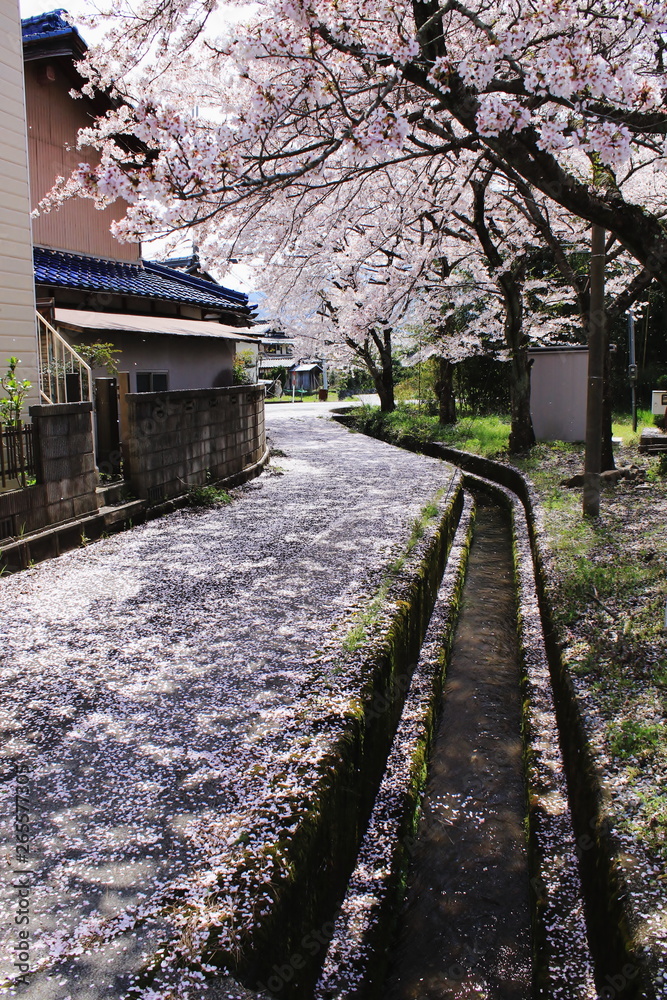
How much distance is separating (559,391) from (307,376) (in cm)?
5082

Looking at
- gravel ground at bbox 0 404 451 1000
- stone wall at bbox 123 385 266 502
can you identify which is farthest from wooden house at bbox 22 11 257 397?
gravel ground at bbox 0 404 451 1000

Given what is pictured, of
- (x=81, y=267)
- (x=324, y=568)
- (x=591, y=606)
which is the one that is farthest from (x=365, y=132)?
(x=81, y=267)

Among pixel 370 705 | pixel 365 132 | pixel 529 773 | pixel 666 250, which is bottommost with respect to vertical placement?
pixel 529 773

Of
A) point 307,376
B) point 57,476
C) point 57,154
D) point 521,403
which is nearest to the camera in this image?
point 57,476

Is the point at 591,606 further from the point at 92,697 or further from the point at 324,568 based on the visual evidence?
the point at 92,697

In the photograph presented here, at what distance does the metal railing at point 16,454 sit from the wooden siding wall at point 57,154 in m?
6.13

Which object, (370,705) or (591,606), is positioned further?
(591,606)

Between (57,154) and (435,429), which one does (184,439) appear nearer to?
(57,154)

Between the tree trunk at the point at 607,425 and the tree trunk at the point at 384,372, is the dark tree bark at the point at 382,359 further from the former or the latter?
the tree trunk at the point at 607,425

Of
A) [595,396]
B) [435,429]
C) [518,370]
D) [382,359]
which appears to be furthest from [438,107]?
[382,359]

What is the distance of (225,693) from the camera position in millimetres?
4277

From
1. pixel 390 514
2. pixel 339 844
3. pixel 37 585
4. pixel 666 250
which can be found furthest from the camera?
pixel 390 514

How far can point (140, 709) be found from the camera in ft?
13.4

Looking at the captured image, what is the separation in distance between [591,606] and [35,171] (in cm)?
1069
